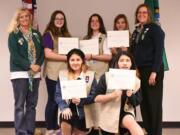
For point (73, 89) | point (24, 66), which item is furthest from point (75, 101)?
point (24, 66)

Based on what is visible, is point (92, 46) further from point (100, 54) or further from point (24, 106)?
point (24, 106)

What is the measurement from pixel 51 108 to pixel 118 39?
48.2 inches

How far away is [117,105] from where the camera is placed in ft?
10.9

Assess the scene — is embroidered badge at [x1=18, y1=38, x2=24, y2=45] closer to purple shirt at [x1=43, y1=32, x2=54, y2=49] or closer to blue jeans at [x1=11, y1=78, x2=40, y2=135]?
purple shirt at [x1=43, y1=32, x2=54, y2=49]

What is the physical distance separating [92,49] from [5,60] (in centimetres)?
158

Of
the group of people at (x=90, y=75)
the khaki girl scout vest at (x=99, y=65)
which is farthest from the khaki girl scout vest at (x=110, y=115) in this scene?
the khaki girl scout vest at (x=99, y=65)

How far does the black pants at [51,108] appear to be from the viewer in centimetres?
Answer: 423

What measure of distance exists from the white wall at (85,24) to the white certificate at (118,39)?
2.39 feet

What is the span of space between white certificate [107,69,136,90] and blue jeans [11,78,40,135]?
3.67 feet

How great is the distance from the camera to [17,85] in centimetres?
391

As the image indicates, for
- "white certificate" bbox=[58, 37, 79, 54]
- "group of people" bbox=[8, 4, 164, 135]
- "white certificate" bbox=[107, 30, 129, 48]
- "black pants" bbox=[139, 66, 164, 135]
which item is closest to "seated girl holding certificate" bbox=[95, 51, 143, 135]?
"group of people" bbox=[8, 4, 164, 135]

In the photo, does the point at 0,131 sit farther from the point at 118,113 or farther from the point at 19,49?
the point at 118,113

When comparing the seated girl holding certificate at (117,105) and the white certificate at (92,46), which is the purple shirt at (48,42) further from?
the seated girl holding certificate at (117,105)

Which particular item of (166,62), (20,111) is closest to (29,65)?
(20,111)
